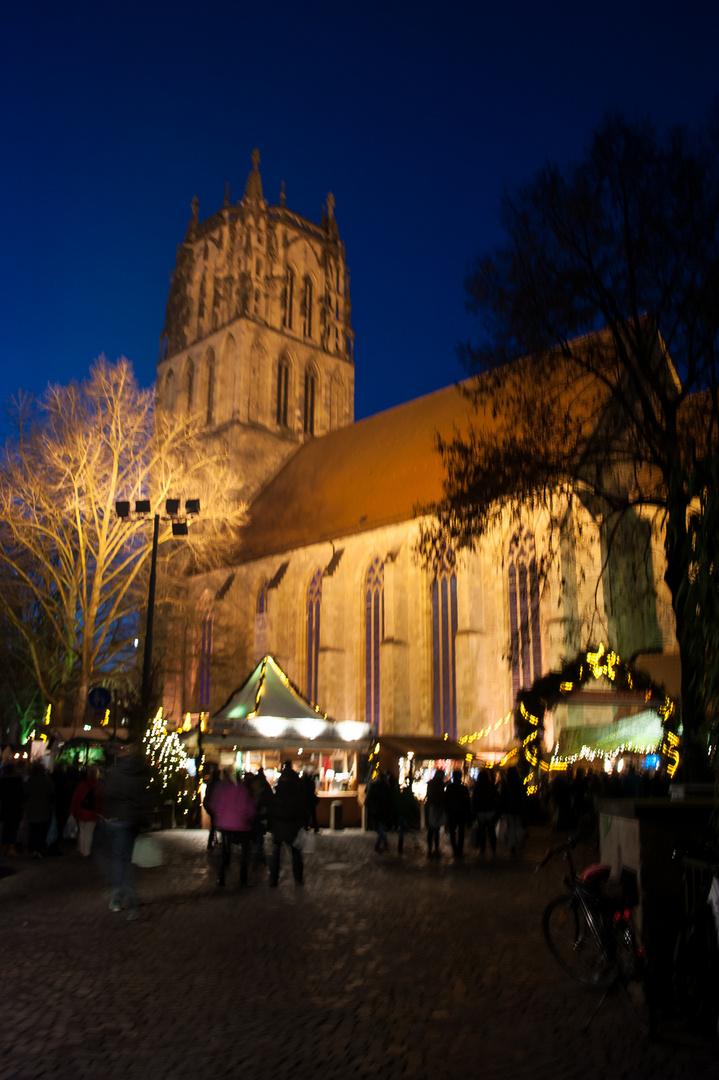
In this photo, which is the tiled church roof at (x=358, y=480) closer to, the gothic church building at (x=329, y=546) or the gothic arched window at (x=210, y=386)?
the gothic church building at (x=329, y=546)

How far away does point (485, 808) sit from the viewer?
46.1 ft

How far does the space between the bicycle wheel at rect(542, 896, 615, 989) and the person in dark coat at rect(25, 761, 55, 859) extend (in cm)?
885

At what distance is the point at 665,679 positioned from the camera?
20.5 meters

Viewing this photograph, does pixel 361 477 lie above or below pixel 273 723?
above

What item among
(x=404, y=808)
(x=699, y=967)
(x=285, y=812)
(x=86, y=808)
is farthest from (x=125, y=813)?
(x=404, y=808)

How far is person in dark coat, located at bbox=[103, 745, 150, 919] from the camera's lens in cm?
788

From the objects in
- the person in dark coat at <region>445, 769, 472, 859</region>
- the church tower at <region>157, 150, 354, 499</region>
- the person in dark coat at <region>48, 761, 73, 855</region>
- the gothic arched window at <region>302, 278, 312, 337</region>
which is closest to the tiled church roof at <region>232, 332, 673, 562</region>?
the church tower at <region>157, 150, 354, 499</region>

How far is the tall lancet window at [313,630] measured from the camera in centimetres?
3381

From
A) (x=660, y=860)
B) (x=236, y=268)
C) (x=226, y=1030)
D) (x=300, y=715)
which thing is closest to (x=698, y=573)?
(x=660, y=860)

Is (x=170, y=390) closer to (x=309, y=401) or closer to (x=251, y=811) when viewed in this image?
(x=309, y=401)

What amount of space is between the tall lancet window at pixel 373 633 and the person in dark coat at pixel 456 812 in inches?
672

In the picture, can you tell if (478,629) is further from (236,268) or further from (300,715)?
(236,268)

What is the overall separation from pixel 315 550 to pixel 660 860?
29312 millimetres

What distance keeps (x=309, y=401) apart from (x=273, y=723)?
2912 centimetres
